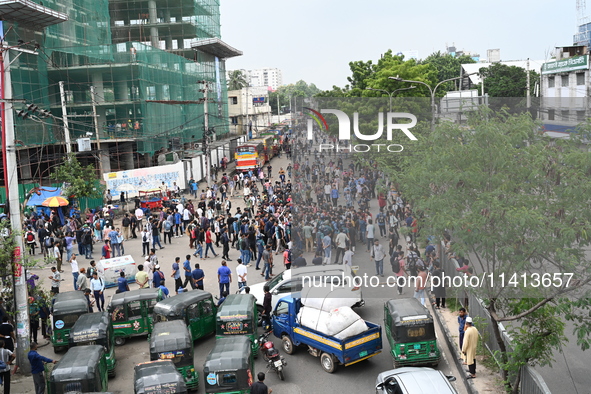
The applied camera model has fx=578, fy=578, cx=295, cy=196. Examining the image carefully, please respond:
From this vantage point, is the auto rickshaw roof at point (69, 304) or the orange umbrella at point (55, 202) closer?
the auto rickshaw roof at point (69, 304)

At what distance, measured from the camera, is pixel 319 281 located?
1448cm

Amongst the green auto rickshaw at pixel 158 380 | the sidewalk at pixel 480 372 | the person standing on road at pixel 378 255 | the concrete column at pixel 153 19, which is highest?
the concrete column at pixel 153 19

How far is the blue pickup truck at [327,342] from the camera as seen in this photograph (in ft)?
41.8

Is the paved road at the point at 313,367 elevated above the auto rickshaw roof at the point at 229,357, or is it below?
below

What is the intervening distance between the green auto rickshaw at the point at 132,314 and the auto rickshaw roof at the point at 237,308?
2338 millimetres

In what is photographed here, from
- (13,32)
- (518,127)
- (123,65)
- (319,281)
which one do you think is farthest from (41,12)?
(518,127)

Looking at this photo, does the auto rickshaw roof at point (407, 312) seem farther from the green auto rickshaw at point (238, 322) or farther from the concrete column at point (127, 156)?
the concrete column at point (127, 156)

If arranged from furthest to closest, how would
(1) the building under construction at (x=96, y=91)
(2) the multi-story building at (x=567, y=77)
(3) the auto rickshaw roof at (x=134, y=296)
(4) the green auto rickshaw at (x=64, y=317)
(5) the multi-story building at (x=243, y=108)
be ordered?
1. (5) the multi-story building at (x=243, y=108)
2. (1) the building under construction at (x=96, y=91)
3. (2) the multi-story building at (x=567, y=77)
4. (3) the auto rickshaw roof at (x=134, y=296)
5. (4) the green auto rickshaw at (x=64, y=317)

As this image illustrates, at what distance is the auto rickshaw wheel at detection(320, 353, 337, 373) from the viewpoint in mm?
12984

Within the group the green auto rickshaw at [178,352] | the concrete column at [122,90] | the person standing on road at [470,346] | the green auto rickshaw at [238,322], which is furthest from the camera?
→ the concrete column at [122,90]

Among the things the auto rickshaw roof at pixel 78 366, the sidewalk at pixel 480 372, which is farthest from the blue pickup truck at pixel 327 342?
the auto rickshaw roof at pixel 78 366

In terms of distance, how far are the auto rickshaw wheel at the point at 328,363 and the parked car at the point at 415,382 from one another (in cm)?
200

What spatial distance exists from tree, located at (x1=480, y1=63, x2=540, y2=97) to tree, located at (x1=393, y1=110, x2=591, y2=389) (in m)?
58.2

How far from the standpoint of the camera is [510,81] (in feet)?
217
